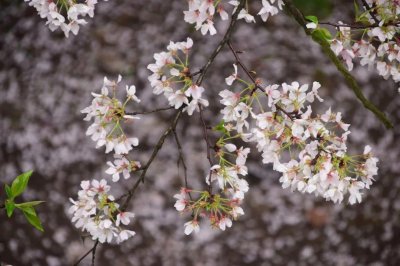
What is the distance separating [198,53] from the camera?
3.09 metres

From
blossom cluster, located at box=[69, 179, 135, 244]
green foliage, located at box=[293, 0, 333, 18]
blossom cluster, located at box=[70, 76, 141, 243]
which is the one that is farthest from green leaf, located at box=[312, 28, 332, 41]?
green foliage, located at box=[293, 0, 333, 18]

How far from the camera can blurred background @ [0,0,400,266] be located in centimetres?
273

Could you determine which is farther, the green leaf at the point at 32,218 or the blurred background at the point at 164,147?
the blurred background at the point at 164,147

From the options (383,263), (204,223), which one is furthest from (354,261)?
(204,223)

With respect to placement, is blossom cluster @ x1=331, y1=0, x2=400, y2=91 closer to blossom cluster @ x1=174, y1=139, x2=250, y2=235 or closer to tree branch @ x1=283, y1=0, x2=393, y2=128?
tree branch @ x1=283, y1=0, x2=393, y2=128

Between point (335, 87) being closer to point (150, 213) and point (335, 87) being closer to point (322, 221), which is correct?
point (322, 221)

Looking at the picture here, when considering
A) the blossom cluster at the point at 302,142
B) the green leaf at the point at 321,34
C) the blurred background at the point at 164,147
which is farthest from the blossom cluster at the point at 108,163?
the blurred background at the point at 164,147

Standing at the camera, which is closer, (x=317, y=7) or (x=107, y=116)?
(x=107, y=116)

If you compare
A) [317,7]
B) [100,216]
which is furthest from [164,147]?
[100,216]

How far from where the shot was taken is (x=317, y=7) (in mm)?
2994

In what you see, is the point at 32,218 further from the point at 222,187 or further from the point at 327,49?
the point at 327,49

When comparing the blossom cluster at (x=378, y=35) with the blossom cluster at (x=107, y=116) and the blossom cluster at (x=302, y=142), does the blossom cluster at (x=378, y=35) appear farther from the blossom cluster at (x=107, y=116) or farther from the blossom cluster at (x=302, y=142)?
the blossom cluster at (x=107, y=116)

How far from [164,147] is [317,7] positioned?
121cm

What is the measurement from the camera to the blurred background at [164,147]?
8.95ft
